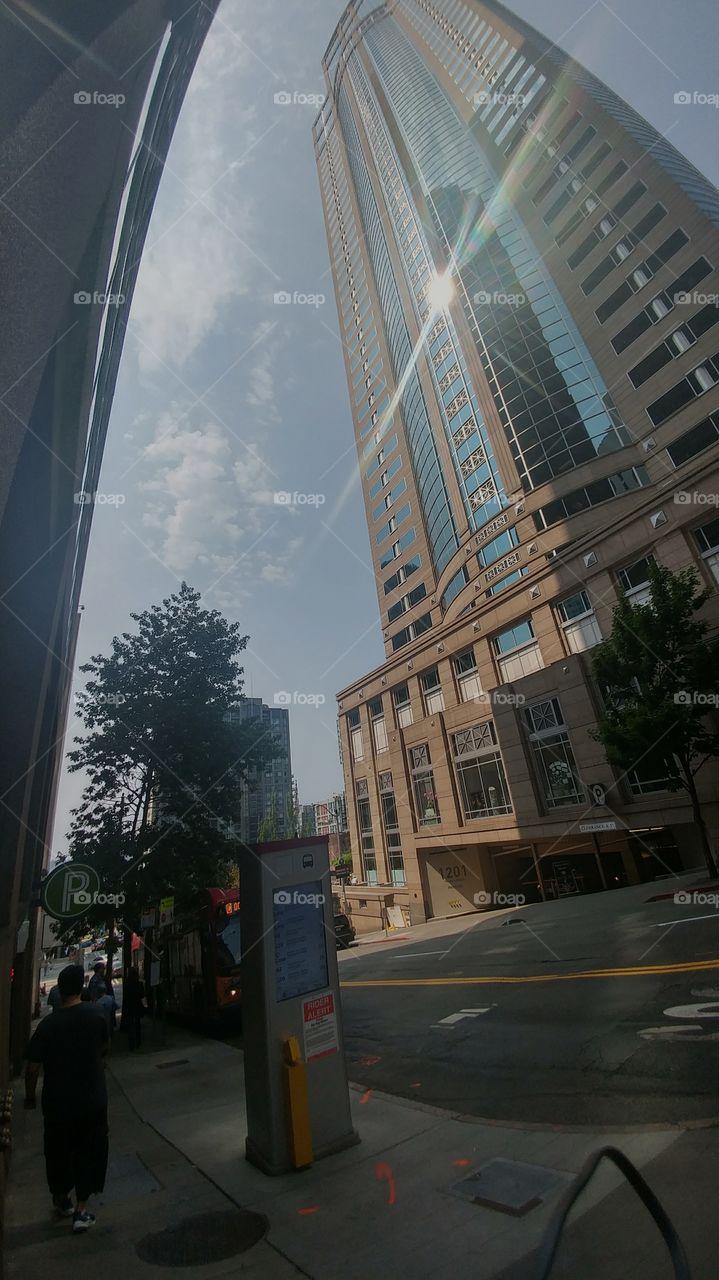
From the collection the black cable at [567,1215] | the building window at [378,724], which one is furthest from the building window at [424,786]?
the black cable at [567,1215]

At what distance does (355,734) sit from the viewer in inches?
1896

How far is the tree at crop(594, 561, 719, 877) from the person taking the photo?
61.6 feet

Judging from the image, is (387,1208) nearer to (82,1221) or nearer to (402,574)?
(82,1221)

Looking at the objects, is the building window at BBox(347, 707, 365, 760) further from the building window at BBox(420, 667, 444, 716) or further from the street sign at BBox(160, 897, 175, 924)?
the street sign at BBox(160, 897, 175, 924)

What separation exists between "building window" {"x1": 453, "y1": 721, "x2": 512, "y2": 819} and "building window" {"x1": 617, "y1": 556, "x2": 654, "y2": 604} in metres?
10.8

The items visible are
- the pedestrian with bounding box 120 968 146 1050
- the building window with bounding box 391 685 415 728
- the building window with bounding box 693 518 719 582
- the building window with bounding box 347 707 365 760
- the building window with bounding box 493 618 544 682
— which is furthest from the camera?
the building window with bounding box 347 707 365 760

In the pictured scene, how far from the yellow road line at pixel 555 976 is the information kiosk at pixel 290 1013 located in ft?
20.8

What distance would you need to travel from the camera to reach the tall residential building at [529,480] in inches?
1069

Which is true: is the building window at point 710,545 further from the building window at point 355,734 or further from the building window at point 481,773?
the building window at point 355,734

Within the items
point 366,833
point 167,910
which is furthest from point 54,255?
point 366,833

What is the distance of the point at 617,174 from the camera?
3794cm

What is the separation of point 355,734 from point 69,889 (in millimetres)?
40143

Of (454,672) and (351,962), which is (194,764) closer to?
(351,962)

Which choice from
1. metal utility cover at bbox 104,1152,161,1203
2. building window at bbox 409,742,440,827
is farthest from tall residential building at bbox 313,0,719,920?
metal utility cover at bbox 104,1152,161,1203
